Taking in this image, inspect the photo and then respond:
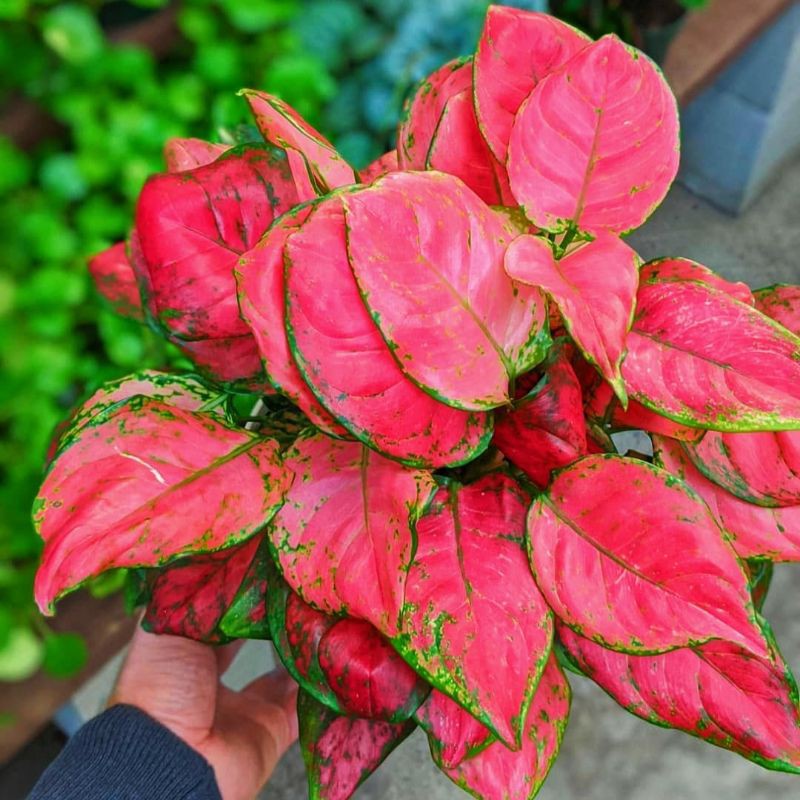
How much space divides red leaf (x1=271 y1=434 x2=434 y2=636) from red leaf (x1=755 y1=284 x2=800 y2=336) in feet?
0.92

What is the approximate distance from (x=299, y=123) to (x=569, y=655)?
384 millimetres

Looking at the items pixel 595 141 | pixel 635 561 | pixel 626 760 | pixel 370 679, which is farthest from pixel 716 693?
pixel 626 760

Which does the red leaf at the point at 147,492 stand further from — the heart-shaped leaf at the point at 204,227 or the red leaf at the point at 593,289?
the red leaf at the point at 593,289

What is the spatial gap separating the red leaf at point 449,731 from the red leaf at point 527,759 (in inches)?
0.8

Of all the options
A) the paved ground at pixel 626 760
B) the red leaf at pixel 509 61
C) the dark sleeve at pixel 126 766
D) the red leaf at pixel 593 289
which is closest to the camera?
the red leaf at pixel 593 289

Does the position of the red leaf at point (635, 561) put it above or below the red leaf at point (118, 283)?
above

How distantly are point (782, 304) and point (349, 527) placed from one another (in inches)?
13.4

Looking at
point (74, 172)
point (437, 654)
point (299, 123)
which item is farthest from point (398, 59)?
point (437, 654)

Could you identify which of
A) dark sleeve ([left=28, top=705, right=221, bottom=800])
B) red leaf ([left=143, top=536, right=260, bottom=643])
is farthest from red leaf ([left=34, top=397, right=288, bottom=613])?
dark sleeve ([left=28, top=705, right=221, bottom=800])

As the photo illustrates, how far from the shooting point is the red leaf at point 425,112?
564 millimetres

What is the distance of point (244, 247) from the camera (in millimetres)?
490

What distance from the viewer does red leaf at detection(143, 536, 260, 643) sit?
1.86 feet

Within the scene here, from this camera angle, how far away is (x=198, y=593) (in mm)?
580

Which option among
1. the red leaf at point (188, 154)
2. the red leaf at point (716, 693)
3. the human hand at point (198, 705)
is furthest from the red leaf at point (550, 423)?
the human hand at point (198, 705)
